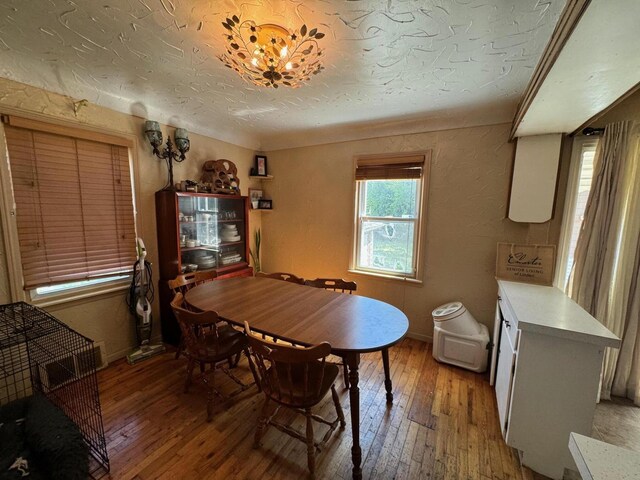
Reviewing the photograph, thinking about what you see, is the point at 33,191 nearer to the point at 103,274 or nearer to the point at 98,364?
the point at 103,274

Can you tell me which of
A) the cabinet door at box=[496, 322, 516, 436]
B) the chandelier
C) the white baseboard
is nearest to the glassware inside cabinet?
the chandelier

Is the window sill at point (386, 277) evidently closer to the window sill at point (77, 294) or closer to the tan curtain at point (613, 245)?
the tan curtain at point (613, 245)

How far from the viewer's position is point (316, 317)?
169cm

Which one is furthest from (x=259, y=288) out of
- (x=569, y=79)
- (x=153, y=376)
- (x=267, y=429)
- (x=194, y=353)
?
(x=569, y=79)

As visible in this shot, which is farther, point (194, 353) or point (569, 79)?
point (194, 353)

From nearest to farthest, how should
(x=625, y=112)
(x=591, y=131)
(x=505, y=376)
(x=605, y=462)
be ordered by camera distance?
(x=605, y=462)
(x=505, y=376)
(x=625, y=112)
(x=591, y=131)

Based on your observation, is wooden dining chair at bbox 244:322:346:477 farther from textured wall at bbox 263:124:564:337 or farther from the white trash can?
textured wall at bbox 263:124:564:337

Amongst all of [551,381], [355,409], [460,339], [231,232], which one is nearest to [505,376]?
[551,381]

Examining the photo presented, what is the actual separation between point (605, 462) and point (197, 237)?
10.5 feet

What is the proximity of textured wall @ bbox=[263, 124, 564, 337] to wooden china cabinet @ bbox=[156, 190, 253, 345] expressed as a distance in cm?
73

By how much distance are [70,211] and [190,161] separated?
1190 millimetres

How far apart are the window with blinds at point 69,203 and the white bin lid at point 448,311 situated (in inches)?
119

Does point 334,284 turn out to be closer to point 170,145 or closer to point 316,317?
point 316,317

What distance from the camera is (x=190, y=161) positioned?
2895 mm
